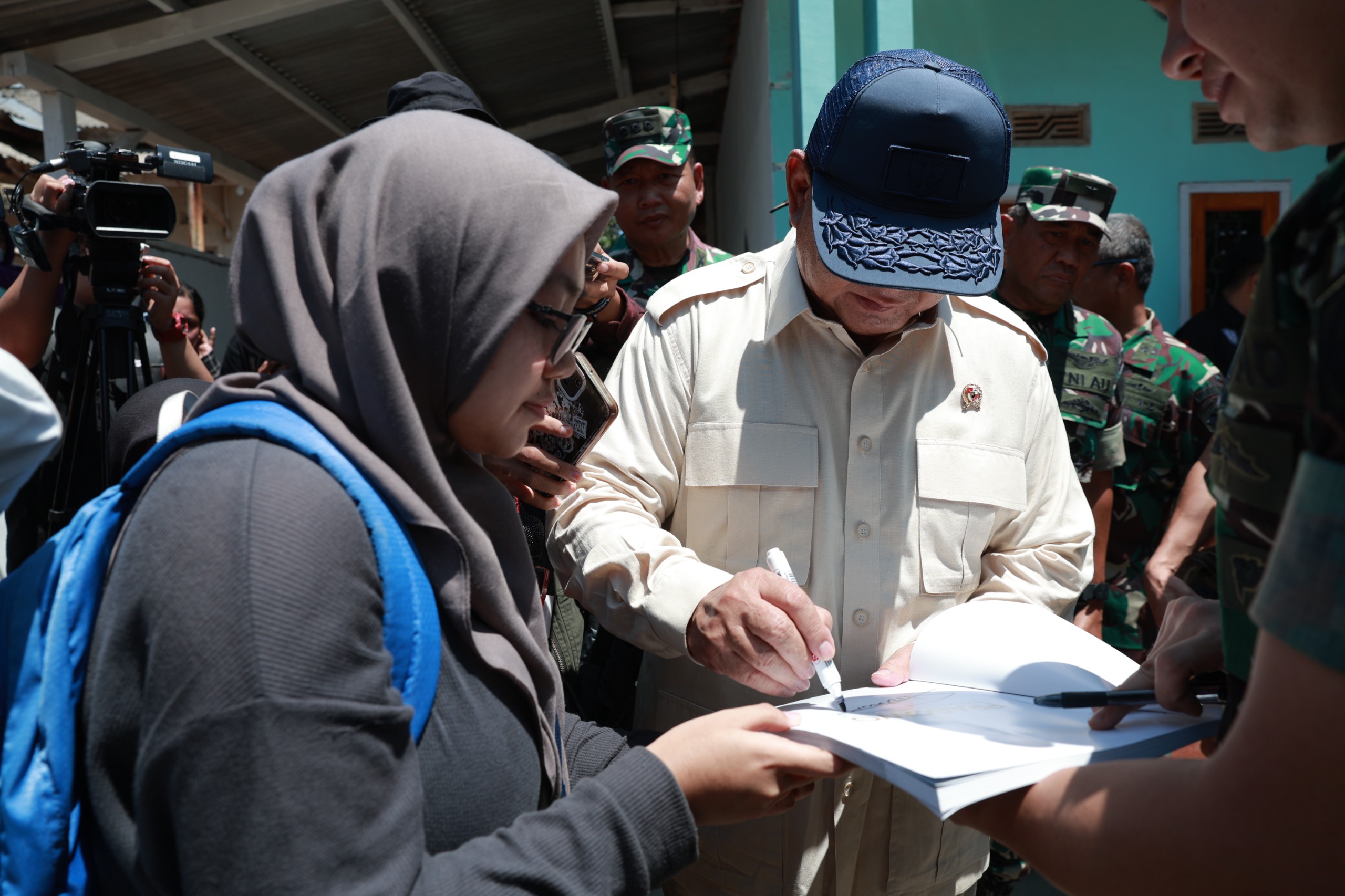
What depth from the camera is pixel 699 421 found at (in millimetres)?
1877

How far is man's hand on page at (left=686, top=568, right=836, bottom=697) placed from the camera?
1479 millimetres

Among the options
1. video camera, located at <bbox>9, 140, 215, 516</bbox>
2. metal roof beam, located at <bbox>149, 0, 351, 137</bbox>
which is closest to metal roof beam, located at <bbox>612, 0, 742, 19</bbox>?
metal roof beam, located at <bbox>149, 0, 351, 137</bbox>

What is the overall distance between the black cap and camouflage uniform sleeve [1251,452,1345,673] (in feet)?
7.50

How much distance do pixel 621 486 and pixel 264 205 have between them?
90 centimetres

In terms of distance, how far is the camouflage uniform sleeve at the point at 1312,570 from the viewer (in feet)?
2.35

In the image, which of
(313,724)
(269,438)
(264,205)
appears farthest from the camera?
(264,205)

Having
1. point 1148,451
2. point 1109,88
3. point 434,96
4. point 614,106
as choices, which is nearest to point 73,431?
point 434,96

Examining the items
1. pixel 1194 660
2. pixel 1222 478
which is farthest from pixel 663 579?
pixel 1222 478

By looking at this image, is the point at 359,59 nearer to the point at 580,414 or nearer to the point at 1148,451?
the point at 1148,451

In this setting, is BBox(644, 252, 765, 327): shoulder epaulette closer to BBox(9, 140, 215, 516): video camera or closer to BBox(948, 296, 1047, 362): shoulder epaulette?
BBox(948, 296, 1047, 362): shoulder epaulette

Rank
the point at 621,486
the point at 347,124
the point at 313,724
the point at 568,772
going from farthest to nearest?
the point at 347,124, the point at 621,486, the point at 568,772, the point at 313,724

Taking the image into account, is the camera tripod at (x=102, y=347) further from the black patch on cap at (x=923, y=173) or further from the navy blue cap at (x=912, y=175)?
the black patch on cap at (x=923, y=173)

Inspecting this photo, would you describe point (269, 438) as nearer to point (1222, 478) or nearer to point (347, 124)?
point (1222, 478)

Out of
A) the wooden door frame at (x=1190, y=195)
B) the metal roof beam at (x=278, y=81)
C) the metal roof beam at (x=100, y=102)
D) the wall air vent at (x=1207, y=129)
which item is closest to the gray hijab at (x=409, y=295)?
the metal roof beam at (x=100, y=102)
